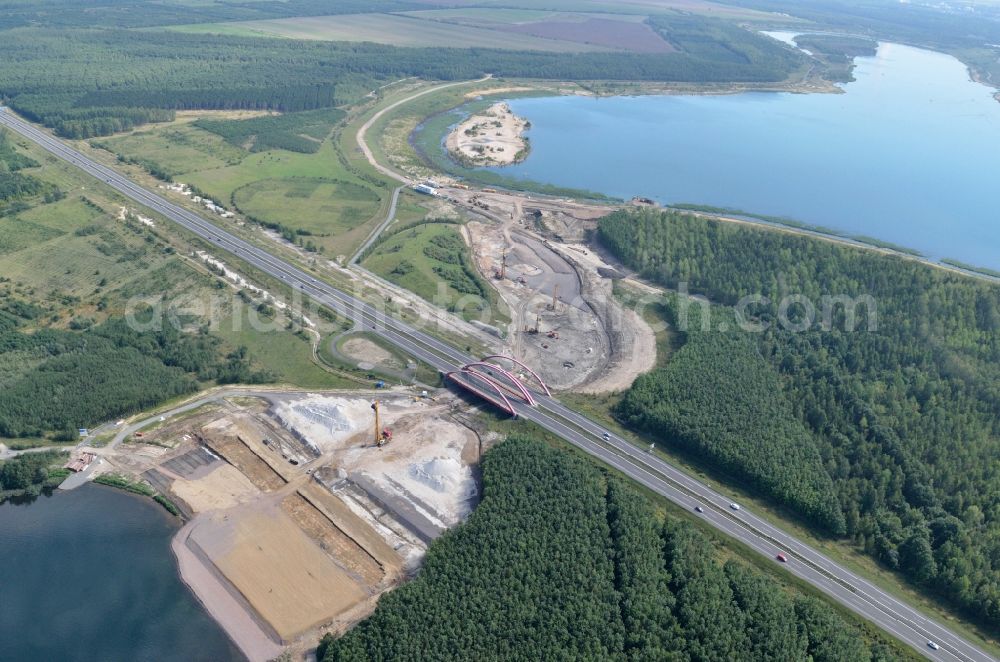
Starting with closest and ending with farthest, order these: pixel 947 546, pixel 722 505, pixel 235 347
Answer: pixel 947 546
pixel 722 505
pixel 235 347

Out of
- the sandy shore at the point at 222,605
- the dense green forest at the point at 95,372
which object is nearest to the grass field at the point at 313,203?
the dense green forest at the point at 95,372

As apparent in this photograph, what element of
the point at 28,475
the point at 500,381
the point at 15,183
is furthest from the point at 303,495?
the point at 15,183

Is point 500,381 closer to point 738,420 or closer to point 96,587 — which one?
point 738,420

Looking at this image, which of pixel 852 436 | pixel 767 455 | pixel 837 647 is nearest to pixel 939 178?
pixel 852 436

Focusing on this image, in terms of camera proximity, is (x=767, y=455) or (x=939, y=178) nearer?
(x=767, y=455)

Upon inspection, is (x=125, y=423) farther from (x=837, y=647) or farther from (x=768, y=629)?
(x=837, y=647)

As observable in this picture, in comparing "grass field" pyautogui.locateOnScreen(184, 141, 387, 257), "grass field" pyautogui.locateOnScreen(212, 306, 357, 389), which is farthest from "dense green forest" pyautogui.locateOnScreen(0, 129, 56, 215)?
"grass field" pyautogui.locateOnScreen(212, 306, 357, 389)
